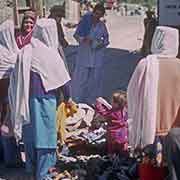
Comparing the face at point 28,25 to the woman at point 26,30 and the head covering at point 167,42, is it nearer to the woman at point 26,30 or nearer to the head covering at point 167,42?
the woman at point 26,30

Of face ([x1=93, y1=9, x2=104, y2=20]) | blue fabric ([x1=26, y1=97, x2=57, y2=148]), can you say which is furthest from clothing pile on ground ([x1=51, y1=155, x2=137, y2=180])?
face ([x1=93, y1=9, x2=104, y2=20])

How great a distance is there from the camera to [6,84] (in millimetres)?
6258

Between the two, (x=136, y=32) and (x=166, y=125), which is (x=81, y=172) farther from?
(x=136, y=32)

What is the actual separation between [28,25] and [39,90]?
69cm

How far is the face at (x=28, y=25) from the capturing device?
5859mm

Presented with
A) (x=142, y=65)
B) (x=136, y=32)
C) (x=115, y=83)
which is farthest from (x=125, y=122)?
(x=136, y=32)

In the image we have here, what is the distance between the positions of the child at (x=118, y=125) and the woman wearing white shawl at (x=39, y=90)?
84 centimetres

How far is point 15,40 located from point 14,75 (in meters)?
0.37

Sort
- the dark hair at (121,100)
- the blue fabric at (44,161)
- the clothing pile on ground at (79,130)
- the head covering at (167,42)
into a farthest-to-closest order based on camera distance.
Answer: the clothing pile on ground at (79,130) < the dark hair at (121,100) < the blue fabric at (44,161) < the head covering at (167,42)

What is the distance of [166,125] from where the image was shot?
17.9ft

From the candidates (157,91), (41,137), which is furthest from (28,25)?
(157,91)

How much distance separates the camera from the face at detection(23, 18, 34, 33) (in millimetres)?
5859

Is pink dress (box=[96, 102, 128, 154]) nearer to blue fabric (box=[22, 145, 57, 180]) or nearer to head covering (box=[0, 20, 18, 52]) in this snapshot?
blue fabric (box=[22, 145, 57, 180])

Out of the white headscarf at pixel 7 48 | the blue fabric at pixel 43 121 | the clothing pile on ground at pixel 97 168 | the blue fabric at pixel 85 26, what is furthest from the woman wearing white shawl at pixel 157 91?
the blue fabric at pixel 85 26
